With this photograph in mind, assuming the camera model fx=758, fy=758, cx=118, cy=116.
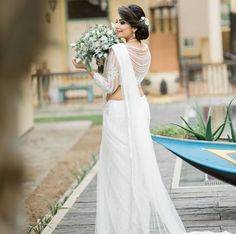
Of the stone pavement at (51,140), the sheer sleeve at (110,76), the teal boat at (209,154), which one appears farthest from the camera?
the stone pavement at (51,140)

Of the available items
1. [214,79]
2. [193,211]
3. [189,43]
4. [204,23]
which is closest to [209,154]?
[193,211]

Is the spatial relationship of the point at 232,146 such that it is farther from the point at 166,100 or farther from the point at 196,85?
the point at 196,85

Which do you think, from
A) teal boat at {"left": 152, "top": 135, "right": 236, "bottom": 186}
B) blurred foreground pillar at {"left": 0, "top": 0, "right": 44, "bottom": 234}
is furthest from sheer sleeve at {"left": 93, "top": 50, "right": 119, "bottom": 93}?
blurred foreground pillar at {"left": 0, "top": 0, "right": 44, "bottom": 234}

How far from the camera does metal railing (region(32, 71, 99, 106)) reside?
64.6 feet

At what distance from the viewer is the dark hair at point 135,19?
18.9ft

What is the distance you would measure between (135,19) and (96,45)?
1.19 feet

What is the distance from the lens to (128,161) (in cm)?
580

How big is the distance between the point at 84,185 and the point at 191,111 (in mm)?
8054

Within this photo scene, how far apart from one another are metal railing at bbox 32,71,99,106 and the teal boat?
1314 centimetres

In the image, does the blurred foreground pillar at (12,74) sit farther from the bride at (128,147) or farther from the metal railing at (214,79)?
the metal railing at (214,79)

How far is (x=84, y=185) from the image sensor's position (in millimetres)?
8961

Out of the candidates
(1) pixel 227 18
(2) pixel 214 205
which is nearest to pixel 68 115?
(1) pixel 227 18

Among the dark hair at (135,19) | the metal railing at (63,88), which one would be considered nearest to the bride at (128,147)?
the dark hair at (135,19)

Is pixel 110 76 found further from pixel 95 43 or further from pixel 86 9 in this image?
pixel 86 9
